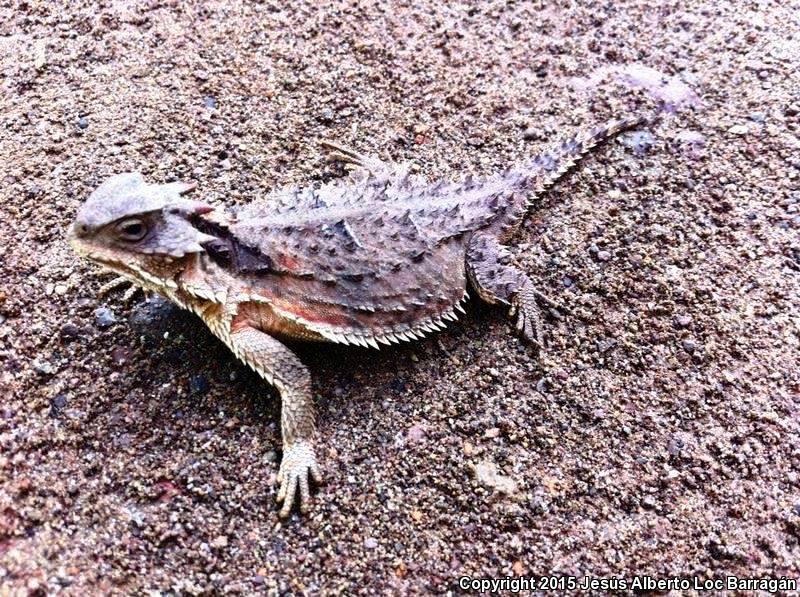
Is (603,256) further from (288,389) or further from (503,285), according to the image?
(288,389)

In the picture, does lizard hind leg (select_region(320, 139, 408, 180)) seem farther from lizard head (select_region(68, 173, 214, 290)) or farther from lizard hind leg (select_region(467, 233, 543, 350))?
lizard head (select_region(68, 173, 214, 290))

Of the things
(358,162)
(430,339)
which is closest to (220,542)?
(430,339)

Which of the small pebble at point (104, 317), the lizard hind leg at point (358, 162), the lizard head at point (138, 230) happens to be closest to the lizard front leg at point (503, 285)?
the lizard hind leg at point (358, 162)

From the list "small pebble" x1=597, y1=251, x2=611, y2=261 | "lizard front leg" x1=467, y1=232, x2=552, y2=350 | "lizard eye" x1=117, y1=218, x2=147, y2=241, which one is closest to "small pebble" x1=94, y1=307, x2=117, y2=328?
"lizard eye" x1=117, y1=218, x2=147, y2=241

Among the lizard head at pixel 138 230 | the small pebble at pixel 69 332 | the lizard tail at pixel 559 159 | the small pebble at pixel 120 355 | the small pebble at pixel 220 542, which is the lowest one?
the small pebble at pixel 220 542

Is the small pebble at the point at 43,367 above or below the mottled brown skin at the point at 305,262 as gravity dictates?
below

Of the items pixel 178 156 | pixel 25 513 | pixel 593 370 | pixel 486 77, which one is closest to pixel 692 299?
pixel 593 370

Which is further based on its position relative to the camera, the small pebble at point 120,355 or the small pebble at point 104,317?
the small pebble at point 104,317

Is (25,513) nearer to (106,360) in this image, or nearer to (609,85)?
(106,360)

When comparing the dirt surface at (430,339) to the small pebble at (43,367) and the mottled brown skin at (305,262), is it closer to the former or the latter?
the small pebble at (43,367)
